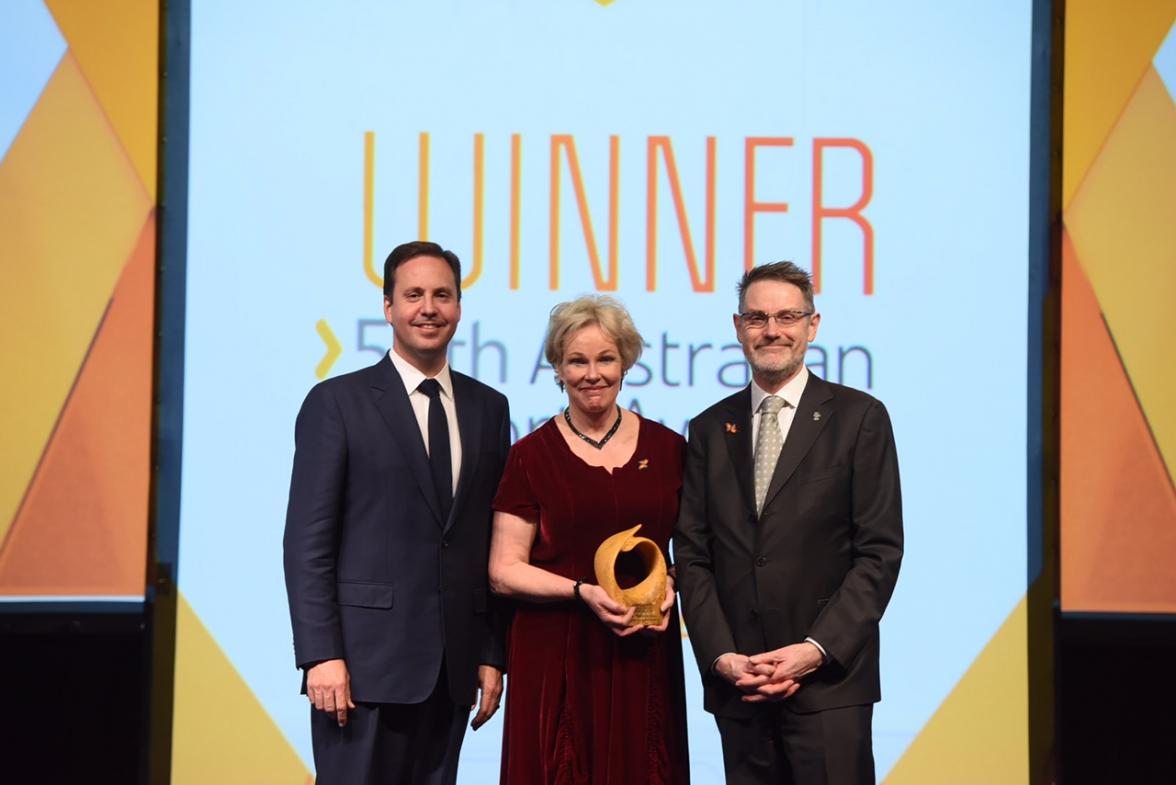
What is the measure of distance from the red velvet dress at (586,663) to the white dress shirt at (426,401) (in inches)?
6.1

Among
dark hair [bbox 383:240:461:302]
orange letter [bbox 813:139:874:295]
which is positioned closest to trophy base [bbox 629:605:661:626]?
dark hair [bbox 383:240:461:302]

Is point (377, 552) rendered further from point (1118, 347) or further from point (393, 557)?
point (1118, 347)

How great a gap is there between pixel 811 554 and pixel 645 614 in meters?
0.36

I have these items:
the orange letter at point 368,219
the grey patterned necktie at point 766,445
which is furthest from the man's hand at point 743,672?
the orange letter at point 368,219

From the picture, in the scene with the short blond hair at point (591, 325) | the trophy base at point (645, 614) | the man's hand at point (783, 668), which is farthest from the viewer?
the short blond hair at point (591, 325)

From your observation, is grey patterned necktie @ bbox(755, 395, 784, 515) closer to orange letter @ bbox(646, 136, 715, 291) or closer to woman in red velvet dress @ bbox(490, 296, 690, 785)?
woman in red velvet dress @ bbox(490, 296, 690, 785)

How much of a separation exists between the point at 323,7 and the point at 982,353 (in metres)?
2.42

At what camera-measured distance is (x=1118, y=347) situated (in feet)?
12.5

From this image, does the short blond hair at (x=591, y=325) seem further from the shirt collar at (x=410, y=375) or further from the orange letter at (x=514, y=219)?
the orange letter at (x=514, y=219)

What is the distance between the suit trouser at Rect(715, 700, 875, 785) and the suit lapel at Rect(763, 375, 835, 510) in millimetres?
434

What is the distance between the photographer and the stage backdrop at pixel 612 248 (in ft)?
12.4

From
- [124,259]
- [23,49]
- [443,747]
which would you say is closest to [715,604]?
[443,747]

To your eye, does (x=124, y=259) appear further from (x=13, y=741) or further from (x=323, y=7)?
(x=13, y=741)

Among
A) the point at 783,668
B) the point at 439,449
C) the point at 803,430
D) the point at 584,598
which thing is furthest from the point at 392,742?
the point at 803,430
